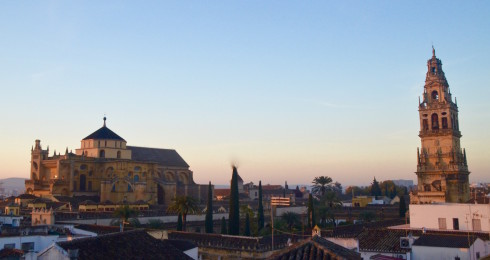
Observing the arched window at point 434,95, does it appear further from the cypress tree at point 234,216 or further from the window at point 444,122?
the cypress tree at point 234,216

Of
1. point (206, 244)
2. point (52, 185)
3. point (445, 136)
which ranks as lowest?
point (206, 244)

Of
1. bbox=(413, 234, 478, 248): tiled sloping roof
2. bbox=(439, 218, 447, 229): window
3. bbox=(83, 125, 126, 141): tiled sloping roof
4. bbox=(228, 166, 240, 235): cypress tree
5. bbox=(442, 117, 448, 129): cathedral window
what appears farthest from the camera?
bbox=(83, 125, 126, 141): tiled sloping roof

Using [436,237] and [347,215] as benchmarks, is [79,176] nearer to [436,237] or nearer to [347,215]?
[347,215]

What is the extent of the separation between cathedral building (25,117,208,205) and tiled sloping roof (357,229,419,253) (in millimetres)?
42032

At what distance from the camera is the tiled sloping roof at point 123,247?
1652 centimetres

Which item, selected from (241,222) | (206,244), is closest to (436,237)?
(206,244)

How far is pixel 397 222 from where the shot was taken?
42.7 meters

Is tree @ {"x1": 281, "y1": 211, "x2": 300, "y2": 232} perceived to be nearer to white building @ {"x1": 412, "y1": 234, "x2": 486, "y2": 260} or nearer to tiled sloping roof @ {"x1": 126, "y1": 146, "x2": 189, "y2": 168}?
white building @ {"x1": 412, "y1": 234, "x2": 486, "y2": 260}

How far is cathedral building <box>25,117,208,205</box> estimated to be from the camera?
210 ft

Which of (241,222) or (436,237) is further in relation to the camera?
(241,222)

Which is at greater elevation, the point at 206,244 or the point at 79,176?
the point at 79,176

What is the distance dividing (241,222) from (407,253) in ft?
94.1

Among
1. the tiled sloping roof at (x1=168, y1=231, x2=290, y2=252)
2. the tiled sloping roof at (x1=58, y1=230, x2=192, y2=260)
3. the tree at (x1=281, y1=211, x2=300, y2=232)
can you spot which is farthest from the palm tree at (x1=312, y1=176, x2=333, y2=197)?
the tiled sloping roof at (x1=58, y1=230, x2=192, y2=260)

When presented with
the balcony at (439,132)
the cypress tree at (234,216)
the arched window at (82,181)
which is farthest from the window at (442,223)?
the arched window at (82,181)
